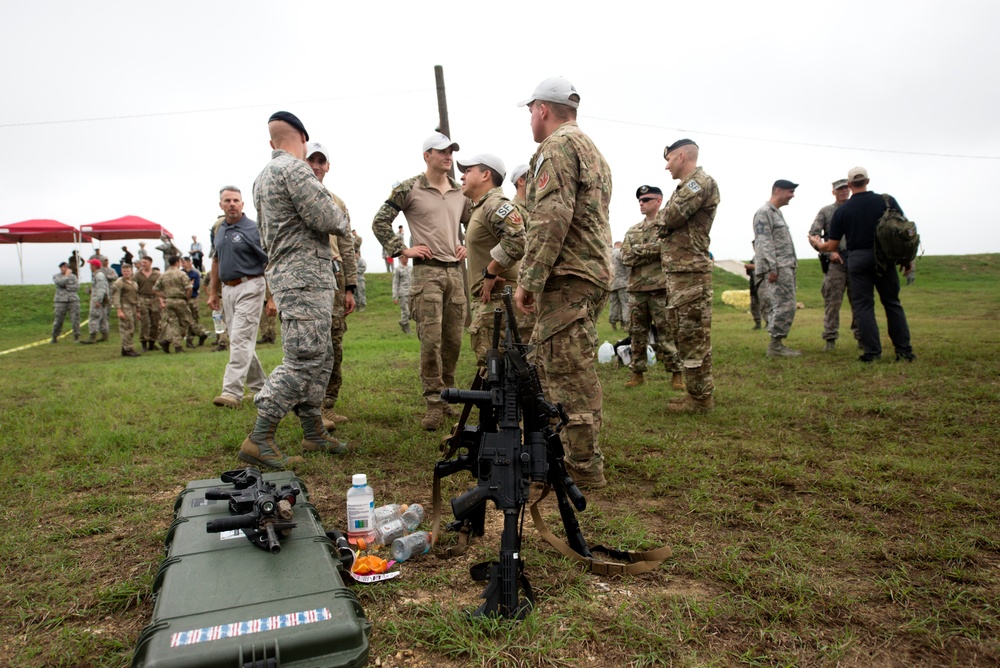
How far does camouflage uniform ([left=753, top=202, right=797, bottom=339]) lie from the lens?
8688 millimetres

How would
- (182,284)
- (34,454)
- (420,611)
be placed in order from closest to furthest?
(420,611) → (34,454) → (182,284)

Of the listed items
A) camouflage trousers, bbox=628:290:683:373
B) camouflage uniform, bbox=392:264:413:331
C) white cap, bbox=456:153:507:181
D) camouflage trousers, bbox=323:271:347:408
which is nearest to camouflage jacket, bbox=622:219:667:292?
camouflage trousers, bbox=628:290:683:373

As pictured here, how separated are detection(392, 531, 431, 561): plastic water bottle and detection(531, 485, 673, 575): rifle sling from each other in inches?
21.8

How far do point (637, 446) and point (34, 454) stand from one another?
14.9ft

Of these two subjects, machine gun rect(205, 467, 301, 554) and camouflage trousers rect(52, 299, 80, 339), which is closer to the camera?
machine gun rect(205, 467, 301, 554)

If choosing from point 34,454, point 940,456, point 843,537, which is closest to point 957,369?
point 940,456

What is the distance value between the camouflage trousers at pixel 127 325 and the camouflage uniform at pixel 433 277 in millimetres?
10643

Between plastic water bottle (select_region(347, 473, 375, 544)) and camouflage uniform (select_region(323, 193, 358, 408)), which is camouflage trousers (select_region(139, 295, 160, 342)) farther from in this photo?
plastic water bottle (select_region(347, 473, 375, 544))

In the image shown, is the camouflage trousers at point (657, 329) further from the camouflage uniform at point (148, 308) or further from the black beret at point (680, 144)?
the camouflage uniform at point (148, 308)

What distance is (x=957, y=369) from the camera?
7035 mm

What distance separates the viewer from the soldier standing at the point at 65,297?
16.3 m

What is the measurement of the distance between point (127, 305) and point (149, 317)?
1.02 meters

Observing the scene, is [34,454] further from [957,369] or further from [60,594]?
[957,369]

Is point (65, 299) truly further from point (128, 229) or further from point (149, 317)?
point (128, 229)
